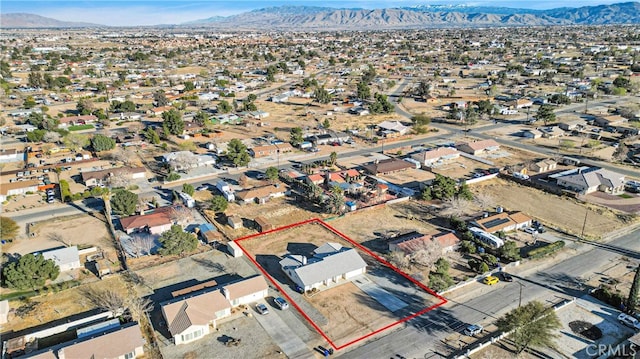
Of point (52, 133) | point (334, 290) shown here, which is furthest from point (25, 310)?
point (52, 133)

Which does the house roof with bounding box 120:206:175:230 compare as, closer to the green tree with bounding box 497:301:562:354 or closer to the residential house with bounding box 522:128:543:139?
the green tree with bounding box 497:301:562:354

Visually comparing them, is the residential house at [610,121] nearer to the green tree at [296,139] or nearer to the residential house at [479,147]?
the residential house at [479,147]

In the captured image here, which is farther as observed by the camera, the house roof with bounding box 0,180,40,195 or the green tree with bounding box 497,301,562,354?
the house roof with bounding box 0,180,40,195

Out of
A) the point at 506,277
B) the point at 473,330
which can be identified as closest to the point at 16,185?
the point at 473,330

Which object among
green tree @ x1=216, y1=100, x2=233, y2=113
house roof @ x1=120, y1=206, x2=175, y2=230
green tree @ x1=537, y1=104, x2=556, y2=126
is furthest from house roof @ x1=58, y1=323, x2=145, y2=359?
green tree @ x1=537, y1=104, x2=556, y2=126

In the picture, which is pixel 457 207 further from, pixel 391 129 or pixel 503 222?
pixel 391 129

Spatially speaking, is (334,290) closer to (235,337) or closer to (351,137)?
(235,337)
